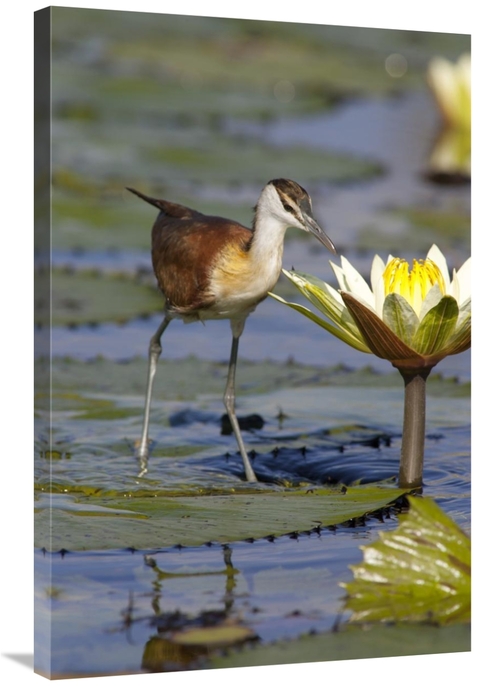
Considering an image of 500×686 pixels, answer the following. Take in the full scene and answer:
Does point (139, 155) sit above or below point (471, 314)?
above

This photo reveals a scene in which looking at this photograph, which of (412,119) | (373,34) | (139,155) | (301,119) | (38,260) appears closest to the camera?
(38,260)

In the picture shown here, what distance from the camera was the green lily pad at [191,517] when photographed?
412 centimetres

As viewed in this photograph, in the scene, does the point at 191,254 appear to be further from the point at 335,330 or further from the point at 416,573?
the point at 416,573

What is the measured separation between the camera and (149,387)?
17.0 feet

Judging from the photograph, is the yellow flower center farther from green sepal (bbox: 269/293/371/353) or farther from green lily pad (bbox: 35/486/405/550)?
green lily pad (bbox: 35/486/405/550)

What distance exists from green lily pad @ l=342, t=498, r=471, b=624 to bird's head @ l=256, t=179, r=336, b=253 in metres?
1.09

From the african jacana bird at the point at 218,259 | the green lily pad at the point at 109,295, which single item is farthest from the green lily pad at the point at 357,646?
the green lily pad at the point at 109,295

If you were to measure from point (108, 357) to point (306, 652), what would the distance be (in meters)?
1.79

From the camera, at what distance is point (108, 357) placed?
217 inches

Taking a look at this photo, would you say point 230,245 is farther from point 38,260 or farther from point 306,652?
point 306,652

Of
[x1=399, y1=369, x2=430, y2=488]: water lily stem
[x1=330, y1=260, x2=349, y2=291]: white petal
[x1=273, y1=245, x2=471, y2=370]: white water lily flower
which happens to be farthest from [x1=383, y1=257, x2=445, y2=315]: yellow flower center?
[x1=399, y1=369, x2=430, y2=488]: water lily stem

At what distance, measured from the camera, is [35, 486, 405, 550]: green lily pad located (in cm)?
412

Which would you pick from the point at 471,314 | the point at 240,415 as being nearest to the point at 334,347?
the point at 240,415

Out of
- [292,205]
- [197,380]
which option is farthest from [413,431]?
[197,380]
